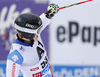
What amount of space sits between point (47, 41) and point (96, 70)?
983 millimetres

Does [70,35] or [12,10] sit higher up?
[12,10]

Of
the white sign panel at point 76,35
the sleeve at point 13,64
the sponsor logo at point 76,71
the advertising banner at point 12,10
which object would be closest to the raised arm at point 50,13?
the sleeve at point 13,64

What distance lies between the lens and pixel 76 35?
5.12 metres

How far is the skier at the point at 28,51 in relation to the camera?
306 cm

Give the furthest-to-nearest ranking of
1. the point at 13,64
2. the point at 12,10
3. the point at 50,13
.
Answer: the point at 12,10 < the point at 50,13 < the point at 13,64

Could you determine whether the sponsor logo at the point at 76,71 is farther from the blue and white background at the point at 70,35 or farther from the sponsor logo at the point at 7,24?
the sponsor logo at the point at 7,24

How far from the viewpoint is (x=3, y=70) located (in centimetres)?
534

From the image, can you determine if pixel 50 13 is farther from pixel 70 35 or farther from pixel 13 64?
pixel 70 35

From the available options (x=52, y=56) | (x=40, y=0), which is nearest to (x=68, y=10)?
(x=40, y=0)

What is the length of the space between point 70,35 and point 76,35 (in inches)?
4.1

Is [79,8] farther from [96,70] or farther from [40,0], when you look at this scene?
[96,70]

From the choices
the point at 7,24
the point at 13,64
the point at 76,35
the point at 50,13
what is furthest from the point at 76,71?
the point at 13,64

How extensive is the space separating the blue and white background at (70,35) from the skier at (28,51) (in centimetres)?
177

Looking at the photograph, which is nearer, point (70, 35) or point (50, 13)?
point (50, 13)
